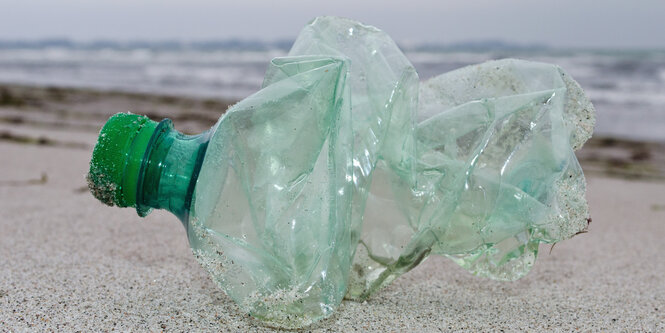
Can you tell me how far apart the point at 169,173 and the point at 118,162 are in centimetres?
11

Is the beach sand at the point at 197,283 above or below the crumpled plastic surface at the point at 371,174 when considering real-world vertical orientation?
below

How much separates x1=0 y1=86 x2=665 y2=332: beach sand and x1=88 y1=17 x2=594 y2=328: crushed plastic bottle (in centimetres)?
13

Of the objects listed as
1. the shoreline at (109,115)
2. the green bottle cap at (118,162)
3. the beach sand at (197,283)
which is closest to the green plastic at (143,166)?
the green bottle cap at (118,162)

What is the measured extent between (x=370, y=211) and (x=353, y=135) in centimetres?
24

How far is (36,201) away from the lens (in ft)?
9.09

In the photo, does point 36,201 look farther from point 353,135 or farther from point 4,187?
point 353,135

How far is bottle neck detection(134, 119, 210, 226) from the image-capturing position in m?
1.35

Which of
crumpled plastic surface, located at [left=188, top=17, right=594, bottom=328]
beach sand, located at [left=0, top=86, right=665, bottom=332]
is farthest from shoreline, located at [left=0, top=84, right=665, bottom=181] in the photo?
crumpled plastic surface, located at [left=188, top=17, right=594, bottom=328]

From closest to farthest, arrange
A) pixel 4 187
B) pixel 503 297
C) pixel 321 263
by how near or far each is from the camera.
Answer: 1. pixel 321 263
2. pixel 503 297
3. pixel 4 187

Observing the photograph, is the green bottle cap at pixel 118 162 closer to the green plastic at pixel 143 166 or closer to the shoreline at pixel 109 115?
the green plastic at pixel 143 166

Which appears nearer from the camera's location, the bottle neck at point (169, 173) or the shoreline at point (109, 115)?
the bottle neck at point (169, 173)

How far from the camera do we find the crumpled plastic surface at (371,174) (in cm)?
133

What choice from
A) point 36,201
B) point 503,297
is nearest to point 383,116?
point 503,297

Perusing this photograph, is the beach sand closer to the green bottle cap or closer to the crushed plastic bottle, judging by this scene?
the crushed plastic bottle
